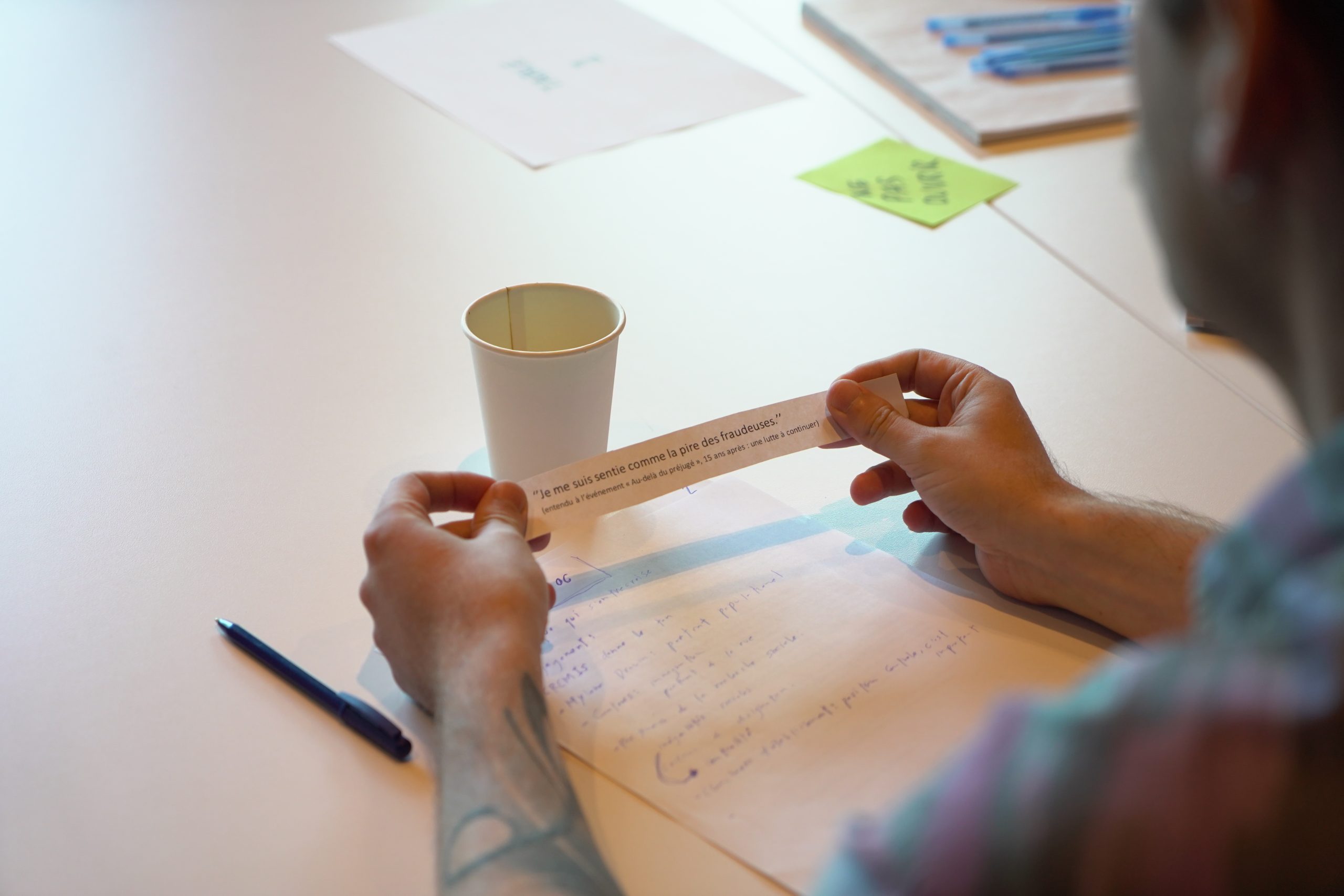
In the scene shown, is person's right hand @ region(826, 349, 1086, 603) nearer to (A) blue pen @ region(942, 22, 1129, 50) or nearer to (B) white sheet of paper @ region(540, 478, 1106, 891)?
(B) white sheet of paper @ region(540, 478, 1106, 891)

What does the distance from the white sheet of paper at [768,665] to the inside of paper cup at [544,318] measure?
0.47 feet

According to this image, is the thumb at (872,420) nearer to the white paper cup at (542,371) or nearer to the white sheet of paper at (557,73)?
the white paper cup at (542,371)

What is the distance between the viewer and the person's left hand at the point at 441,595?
63 cm

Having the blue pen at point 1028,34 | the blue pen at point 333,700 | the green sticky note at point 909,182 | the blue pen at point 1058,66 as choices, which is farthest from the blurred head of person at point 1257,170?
the blue pen at point 1028,34

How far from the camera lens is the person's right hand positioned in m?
0.75

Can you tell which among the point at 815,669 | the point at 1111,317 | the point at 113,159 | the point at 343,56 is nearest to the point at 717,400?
the point at 815,669

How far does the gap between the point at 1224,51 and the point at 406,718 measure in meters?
0.55

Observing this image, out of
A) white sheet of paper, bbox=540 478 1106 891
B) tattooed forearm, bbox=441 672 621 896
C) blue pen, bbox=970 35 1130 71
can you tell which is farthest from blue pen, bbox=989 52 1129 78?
tattooed forearm, bbox=441 672 621 896

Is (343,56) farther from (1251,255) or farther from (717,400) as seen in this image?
(1251,255)

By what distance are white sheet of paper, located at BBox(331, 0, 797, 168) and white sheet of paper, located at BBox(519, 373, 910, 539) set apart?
67 cm

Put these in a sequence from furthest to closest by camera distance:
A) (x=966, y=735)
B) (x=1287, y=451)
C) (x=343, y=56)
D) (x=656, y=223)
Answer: (x=343, y=56), (x=656, y=223), (x=1287, y=451), (x=966, y=735)

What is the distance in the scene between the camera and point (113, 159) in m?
1.28

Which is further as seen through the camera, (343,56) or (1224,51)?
(343,56)

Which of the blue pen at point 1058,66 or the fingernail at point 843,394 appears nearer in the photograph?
the fingernail at point 843,394
